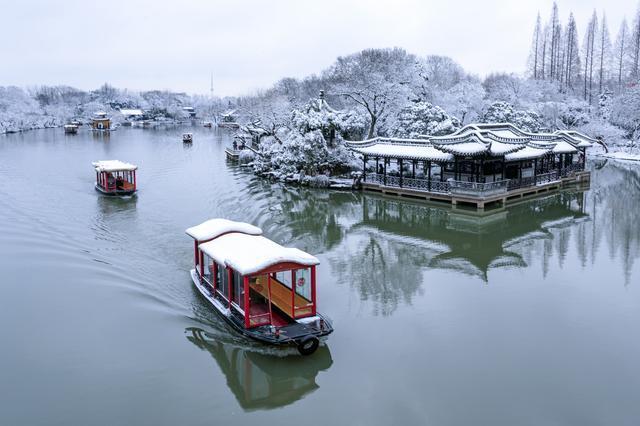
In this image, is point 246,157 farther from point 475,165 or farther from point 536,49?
point 536,49

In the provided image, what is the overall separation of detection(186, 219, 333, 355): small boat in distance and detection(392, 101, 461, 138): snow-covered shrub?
27.5m

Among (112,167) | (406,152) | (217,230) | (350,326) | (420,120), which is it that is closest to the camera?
(350,326)

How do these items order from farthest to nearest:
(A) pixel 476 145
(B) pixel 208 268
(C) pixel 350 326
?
(A) pixel 476 145
(B) pixel 208 268
(C) pixel 350 326

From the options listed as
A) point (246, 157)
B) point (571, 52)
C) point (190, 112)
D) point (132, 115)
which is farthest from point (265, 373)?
point (190, 112)

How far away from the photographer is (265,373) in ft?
36.3

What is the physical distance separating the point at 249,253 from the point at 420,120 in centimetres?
3083

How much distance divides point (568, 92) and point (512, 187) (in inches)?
1736

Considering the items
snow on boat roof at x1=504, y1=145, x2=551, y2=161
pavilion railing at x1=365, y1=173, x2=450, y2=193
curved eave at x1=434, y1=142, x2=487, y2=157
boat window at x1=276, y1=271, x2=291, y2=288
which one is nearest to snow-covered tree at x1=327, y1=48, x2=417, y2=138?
pavilion railing at x1=365, y1=173, x2=450, y2=193

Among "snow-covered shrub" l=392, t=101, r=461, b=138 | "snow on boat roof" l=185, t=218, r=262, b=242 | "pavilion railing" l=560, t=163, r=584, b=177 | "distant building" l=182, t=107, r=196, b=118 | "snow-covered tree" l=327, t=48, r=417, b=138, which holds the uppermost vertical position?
"distant building" l=182, t=107, r=196, b=118

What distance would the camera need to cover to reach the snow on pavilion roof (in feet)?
91.2

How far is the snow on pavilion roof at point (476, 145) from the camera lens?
1095 inches

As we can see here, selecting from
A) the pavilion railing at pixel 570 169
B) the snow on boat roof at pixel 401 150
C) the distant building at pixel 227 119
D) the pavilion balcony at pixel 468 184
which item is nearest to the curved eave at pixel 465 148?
the snow on boat roof at pixel 401 150

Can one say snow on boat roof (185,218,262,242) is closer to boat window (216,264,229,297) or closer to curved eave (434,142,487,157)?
boat window (216,264,229,297)

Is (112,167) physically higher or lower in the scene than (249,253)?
higher
